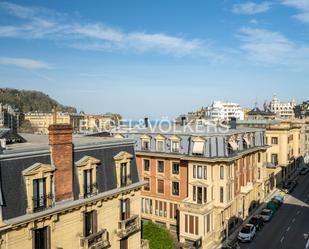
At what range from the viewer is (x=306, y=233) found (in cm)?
4316

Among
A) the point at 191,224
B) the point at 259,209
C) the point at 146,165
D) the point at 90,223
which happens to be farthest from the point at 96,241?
the point at 259,209

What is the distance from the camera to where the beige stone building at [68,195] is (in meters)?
16.6

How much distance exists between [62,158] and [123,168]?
5.77m

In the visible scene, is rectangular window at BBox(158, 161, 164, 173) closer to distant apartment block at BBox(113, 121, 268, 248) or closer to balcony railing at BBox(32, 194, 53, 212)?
distant apartment block at BBox(113, 121, 268, 248)

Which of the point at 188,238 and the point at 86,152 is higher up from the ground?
the point at 86,152

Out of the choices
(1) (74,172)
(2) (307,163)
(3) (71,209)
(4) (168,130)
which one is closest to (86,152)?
(1) (74,172)

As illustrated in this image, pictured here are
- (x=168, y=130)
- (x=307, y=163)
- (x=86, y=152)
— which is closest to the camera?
(x=86, y=152)

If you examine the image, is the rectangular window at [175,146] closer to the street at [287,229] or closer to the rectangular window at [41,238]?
the street at [287,229]

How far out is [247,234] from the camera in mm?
40812

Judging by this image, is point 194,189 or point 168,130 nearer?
point 194,189

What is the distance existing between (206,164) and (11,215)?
2758cm

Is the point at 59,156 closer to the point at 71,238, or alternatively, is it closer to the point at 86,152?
the point at 86,152

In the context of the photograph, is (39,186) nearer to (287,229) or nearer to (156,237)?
(156,237)

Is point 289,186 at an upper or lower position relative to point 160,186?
lower
